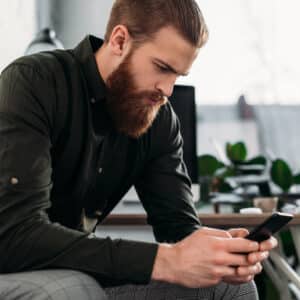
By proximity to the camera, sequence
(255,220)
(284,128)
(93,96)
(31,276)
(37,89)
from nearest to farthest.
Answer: (31,276) < (37,89) < (93,96) < (255,220) < (284,128)

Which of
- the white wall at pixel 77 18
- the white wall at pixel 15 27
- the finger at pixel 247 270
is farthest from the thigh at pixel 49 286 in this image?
the white wall at pixel 77 18

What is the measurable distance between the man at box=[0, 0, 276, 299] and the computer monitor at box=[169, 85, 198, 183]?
38cm

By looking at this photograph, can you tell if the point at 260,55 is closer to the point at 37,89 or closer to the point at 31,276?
the point at 37,89

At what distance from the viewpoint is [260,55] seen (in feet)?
8.34

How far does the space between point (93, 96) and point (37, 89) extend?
15 centimetres

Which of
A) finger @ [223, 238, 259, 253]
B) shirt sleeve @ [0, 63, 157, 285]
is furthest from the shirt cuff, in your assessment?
finger @ [223, 238, 259, 253]

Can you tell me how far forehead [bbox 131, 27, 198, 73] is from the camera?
1.13 meters

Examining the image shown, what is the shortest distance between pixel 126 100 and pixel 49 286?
0.48 metres

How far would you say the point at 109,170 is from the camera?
1.22 meters

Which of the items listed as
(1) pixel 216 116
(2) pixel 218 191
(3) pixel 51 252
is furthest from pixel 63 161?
(1) pixel 216 116

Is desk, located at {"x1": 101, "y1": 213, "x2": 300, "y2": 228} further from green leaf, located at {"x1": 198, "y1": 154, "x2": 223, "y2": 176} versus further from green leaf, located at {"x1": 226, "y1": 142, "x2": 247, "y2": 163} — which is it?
green leaf, located at {"x1": 226, "y1": 142, "x2": 247, "y2": 163}

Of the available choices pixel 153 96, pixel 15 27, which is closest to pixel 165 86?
pixel 153 96

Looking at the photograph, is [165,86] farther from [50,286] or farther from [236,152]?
[236,152]

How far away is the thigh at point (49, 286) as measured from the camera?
79 cm
